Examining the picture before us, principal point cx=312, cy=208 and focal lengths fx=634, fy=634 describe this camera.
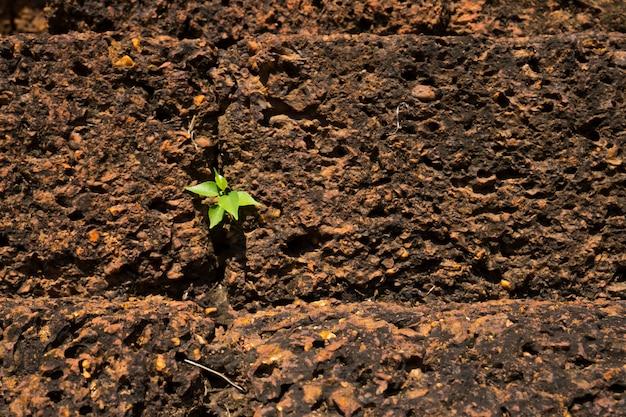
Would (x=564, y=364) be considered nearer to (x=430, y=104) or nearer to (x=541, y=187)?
(x=541, y=187)

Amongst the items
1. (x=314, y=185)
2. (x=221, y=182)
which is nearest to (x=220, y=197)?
(x=221, y=182)

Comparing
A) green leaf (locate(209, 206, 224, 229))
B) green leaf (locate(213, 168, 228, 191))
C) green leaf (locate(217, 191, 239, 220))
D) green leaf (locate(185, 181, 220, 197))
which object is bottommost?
green leaf (locate(209, 206, 224, 229))

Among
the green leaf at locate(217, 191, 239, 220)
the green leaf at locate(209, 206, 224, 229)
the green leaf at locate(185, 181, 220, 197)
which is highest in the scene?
the green leaf at locate(185, 181, 220, 197)

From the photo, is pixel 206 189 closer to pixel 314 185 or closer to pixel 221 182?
pixel 221 182

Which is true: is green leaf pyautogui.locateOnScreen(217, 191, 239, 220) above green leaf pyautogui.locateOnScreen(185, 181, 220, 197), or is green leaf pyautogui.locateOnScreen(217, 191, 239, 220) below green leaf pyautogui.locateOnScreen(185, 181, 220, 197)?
below

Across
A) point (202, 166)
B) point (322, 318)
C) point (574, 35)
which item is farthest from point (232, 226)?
point (574, 35)

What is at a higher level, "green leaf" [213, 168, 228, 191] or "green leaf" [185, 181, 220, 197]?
"green leaf" [213, 168, 228, 191]
